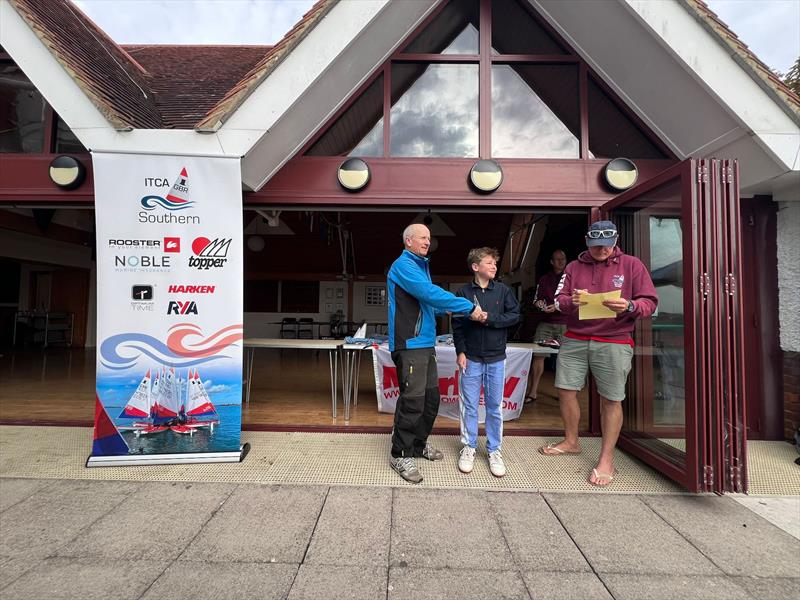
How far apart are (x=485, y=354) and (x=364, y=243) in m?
8.75

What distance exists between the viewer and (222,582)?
1.76 metres

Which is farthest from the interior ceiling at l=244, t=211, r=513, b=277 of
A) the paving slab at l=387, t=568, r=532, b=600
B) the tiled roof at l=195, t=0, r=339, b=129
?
the paving slab at l=387, t=568, r=532, b=600

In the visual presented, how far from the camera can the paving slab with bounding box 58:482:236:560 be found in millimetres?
2000

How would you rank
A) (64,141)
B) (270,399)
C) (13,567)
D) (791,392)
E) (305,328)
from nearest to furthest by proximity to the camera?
(13,567) < (791,392) < (64,141) < (270,399) < (305,328)

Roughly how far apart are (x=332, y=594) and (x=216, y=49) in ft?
30.4

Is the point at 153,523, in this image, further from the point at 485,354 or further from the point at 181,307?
the point at 485,354

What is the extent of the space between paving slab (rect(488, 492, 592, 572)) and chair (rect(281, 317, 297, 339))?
1028cm

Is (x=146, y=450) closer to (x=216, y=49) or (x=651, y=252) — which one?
(x=651, y=252)

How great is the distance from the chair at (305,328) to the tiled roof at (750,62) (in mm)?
10761

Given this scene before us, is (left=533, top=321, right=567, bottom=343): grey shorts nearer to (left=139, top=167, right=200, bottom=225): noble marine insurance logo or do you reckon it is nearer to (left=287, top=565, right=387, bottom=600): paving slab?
(left=287, top=565, right=387, bottom=600): paving slab

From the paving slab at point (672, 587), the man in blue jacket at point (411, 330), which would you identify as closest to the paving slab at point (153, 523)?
the man in blue jacket at point (411, 330)

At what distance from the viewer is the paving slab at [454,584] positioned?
1693mm

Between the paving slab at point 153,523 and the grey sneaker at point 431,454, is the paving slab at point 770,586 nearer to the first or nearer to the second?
the grey sneaker at point 431,454

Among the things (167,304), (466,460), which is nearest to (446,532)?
(466,460)
